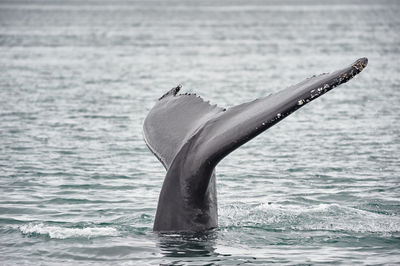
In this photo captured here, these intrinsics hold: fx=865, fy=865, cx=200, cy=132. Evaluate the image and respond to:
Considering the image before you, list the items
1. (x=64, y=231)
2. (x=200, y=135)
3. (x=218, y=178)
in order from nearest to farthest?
(x=200, y=135), (x=64, y=231), (x=218, y=178)

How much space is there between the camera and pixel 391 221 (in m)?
9.93

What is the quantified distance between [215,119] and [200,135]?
201 millimetres

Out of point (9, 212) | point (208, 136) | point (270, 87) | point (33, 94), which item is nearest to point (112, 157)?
point (9, 212)

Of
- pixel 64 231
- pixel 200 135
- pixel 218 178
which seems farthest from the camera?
pixel 218 178

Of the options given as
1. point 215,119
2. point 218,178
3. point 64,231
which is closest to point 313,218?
point 64,231

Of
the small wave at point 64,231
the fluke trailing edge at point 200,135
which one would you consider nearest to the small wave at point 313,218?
the small wave at point 64,231

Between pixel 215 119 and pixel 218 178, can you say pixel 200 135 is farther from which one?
pixel 218 178

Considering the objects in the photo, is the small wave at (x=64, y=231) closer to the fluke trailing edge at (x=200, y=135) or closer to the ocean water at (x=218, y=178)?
the ocean water at (x=218, y=178)

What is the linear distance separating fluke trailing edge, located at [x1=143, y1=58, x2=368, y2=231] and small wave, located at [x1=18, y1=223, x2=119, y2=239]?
130 centimetres

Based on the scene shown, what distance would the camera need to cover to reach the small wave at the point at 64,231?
9.34 metres

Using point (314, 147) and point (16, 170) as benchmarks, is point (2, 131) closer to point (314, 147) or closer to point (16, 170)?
point (16, 170)

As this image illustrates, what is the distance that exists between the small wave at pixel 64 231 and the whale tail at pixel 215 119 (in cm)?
171

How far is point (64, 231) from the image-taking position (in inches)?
376

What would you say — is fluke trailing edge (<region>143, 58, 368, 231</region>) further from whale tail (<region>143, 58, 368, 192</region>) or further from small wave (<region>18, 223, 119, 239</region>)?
small wave (<region>18, 223, 119, 239</region>)
